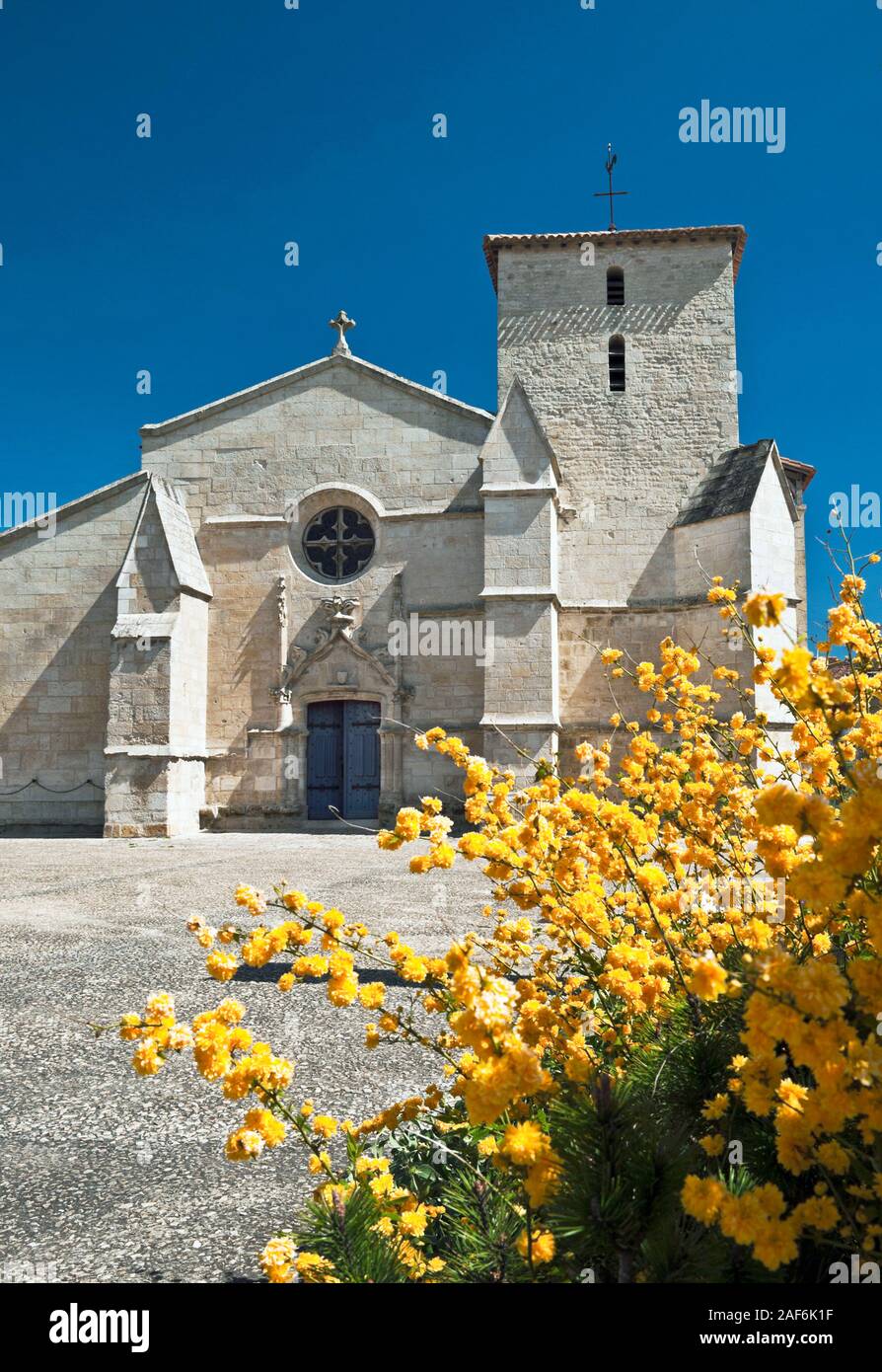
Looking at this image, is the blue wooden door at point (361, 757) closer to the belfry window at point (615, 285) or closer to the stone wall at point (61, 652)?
the stone wall at point (61, 652)

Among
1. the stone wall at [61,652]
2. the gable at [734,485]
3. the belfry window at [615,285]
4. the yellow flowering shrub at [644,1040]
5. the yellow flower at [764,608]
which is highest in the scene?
the belfry window at [615,285]

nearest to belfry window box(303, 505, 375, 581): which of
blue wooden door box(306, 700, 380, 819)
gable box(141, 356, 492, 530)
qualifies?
gable box(141, 356, 492, 530)

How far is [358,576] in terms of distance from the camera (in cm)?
1602

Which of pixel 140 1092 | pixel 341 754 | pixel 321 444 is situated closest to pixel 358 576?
pixel 321 444

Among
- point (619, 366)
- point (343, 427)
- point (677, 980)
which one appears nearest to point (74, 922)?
point (677, 980)

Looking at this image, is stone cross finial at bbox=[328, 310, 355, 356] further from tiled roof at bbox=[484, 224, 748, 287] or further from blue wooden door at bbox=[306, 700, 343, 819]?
blue wooden door at bbox=[306, 700, 343, 819]

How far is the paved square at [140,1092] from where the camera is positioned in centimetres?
232

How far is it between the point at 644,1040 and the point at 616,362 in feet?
57.8

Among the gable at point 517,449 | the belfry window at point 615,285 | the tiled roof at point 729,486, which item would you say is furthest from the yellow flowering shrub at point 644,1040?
the belfry window at point 615,285

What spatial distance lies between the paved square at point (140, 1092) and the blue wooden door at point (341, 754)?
26.9 ft

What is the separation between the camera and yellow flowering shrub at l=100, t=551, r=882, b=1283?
1.02 metres

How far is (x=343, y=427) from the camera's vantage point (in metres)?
16.3

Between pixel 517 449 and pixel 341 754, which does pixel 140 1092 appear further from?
pixel 517 449
